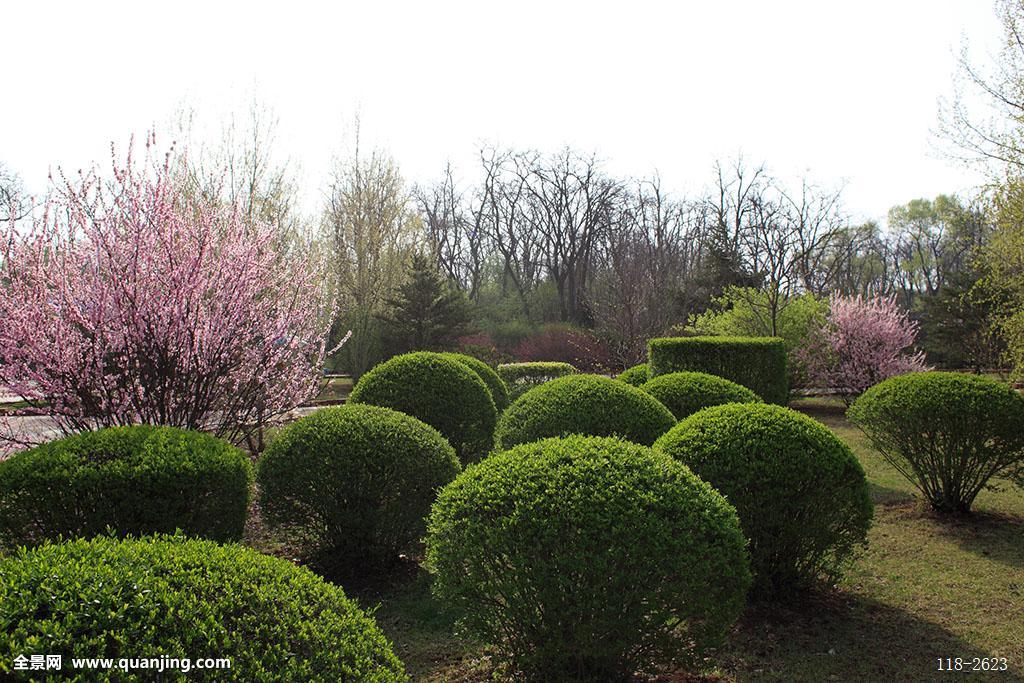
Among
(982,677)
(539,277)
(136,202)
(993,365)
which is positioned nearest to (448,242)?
(539,277)

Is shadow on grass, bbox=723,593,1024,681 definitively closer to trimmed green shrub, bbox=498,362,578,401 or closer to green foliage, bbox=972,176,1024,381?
green foliage, bbox=972,176,1024,381

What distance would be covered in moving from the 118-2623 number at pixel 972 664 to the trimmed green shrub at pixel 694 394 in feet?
11.4

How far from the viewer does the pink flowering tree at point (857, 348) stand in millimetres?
15430

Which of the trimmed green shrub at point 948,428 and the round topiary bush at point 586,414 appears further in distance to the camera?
the trimmed green shrub at point 948,428

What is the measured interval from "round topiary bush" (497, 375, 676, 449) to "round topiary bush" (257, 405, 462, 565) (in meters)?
1.19

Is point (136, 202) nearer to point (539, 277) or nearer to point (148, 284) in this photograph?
point (148, 284)

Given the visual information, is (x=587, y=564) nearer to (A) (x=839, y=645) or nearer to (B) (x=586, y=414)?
(A) (x=839, y=645)

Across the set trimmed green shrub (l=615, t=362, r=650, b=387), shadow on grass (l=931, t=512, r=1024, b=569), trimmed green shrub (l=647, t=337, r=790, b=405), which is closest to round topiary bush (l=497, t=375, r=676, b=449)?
shadow on grass (l=931, t=512, r=1024, b=569)

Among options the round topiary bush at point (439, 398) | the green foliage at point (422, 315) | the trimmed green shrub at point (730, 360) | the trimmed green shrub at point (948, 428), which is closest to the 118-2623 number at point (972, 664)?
the trimmed green shrub at point (948, 428)

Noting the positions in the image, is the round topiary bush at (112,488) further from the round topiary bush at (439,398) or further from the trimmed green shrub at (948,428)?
the trimmed green shrub at (948,428)

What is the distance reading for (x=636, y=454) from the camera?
3.42m

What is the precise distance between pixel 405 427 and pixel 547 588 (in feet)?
7.60

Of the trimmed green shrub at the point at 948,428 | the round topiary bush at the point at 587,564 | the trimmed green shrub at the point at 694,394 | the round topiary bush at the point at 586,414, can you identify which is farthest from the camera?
the trimmed green shrub at the point at 694,394

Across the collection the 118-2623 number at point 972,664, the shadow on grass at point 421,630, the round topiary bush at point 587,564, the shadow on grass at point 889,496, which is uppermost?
the round topiary bush at point 587,564
